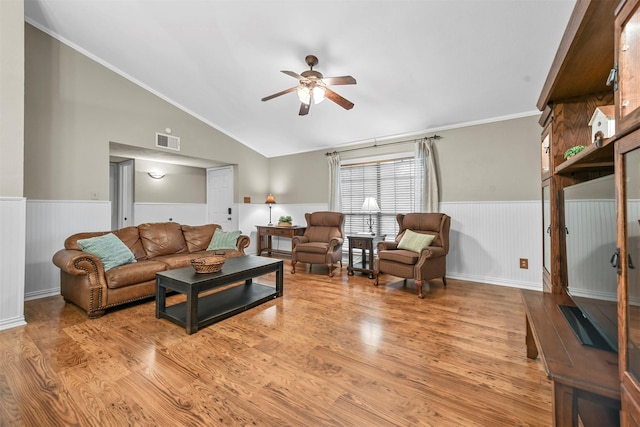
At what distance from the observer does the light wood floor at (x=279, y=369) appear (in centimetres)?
142

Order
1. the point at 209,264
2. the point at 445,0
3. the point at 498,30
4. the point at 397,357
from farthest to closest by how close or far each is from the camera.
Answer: the point at 209,264 < the point at 498,30 < the point at 445,0 < the point at 397,357

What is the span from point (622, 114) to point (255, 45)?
10.4 ft

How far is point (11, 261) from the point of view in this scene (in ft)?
8.13

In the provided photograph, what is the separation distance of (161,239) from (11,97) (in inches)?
78.7

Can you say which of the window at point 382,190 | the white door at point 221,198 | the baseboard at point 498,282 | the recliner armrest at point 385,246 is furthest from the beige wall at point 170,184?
the baseboard at point 498,282

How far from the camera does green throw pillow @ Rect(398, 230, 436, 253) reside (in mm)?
3648

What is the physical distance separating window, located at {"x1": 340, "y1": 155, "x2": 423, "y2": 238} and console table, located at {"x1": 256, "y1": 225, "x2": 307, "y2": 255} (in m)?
0.99

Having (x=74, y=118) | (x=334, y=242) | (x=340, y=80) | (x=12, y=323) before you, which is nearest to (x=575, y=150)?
(x=340, y=80)

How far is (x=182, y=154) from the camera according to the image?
479 centimetres

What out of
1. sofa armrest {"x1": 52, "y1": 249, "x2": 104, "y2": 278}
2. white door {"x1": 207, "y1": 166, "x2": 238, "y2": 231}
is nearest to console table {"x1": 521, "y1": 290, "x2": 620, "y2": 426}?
sofa armrest {"x1": 52, "y1": 249, "x2": 104, "y2": 278}

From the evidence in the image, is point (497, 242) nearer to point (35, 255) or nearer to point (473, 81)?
point (473, 81)

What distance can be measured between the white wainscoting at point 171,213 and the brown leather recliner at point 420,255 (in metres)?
4.48

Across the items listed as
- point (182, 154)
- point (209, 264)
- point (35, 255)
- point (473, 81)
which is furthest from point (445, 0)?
point (35, 255)

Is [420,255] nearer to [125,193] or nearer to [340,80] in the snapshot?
[340,80]
